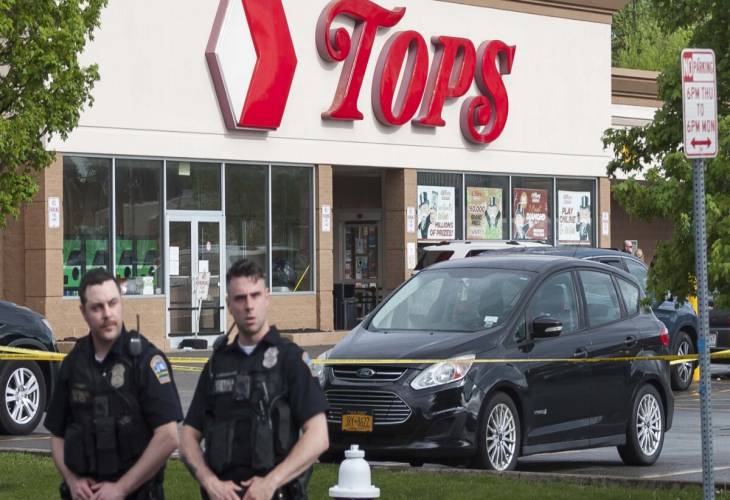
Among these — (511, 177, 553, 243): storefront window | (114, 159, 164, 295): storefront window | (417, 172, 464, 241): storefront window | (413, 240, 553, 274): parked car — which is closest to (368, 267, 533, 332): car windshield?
(413, 240, 553, 274): parked car

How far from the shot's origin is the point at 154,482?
21.7ft

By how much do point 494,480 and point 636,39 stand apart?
67232 millimetres

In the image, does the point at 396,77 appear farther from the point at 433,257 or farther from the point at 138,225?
the point at 433,257

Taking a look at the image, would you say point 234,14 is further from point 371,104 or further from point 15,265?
point 15,265

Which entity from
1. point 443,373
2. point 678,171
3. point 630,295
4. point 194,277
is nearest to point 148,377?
point 678,171

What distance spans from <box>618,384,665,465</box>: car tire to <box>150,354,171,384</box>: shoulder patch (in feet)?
27.6

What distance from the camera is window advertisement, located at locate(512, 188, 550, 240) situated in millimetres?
38125

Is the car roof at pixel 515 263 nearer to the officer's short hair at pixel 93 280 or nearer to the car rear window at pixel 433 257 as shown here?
the officer's short hair at pixel 93 280

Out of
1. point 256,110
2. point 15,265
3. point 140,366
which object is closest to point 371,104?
point 256,110

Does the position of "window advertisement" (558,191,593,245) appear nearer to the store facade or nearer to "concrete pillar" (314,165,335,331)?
the store facade

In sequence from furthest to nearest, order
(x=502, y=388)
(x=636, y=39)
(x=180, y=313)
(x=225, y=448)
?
(x=636, y=39), (x=180, y=313), (x=502, y=388), (x=225, y=448)

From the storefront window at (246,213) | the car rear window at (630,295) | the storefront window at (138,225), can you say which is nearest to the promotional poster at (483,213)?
the storefront window at (246,213)

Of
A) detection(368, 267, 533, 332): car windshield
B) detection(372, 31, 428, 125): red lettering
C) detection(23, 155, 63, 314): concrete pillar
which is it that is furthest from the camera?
detection(372, 31, 428, 125): red lettering

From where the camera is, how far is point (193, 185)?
31547 mm
